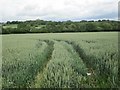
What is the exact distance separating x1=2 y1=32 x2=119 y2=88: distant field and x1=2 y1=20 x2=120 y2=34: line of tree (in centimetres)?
10

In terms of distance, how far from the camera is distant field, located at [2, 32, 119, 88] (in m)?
4.48

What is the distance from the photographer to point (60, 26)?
5.44 m

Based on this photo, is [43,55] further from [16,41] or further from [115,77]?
[115,77]

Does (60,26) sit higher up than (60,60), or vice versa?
(60,26)

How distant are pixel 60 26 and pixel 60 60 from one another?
2.72 ft

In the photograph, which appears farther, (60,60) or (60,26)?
(60,26)

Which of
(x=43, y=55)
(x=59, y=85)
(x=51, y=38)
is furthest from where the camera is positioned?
(x=51, y=38)

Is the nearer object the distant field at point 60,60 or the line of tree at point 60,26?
the distant field at point 60,60

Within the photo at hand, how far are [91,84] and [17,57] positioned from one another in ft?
4.73

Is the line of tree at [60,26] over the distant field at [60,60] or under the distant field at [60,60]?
over

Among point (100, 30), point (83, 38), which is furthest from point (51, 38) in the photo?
point (100, 30)

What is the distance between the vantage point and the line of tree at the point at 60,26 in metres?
5.32

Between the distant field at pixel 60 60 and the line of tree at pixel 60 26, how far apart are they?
10cm

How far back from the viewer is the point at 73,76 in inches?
179
